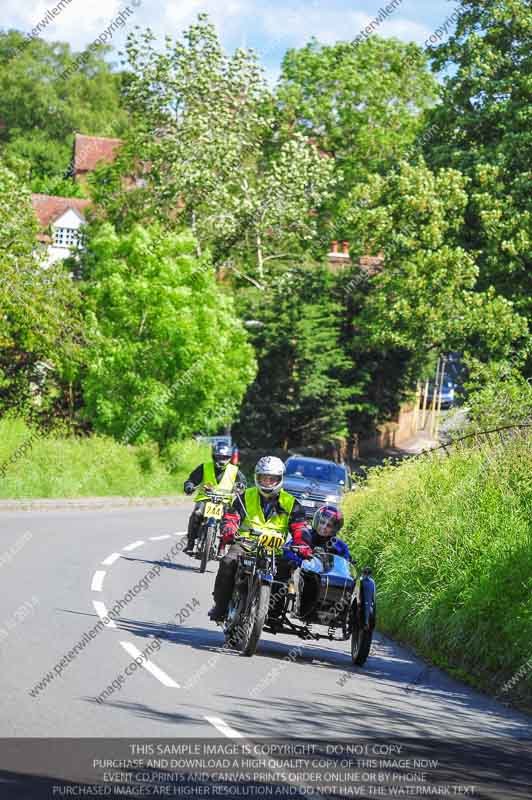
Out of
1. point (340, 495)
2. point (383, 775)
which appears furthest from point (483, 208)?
point (383, 775)

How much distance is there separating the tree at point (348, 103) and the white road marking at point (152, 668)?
161 feet

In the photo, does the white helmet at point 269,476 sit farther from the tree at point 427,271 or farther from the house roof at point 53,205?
the house roof at point 53,205

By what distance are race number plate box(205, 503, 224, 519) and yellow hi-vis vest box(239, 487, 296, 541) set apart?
7593mm

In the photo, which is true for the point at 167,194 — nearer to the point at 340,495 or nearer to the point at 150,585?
the point at 340,495

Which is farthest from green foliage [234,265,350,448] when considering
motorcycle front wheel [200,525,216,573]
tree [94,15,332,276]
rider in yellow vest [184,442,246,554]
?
motorcycle front wheel [200,525,216,573]

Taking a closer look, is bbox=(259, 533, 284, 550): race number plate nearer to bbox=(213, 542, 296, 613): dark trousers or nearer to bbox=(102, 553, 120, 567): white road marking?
bbox=(213, 542, 296, 613): dark trousers

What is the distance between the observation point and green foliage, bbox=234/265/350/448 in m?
49.4

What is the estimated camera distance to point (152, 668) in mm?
11211

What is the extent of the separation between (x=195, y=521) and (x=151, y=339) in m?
19.1

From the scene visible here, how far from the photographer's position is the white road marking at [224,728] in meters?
8.51

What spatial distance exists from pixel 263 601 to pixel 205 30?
41.5 metres

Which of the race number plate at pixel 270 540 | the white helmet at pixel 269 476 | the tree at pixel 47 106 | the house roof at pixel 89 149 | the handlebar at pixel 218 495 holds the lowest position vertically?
the handlebar at pixel 218 495

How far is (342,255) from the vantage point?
84.7 meters

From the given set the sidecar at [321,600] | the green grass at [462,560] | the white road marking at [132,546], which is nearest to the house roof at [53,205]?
the white road marking at [132,546]
